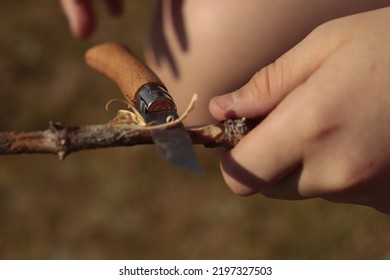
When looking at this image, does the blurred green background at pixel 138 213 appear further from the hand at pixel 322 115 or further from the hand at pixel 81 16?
the hand at pixel 322 115

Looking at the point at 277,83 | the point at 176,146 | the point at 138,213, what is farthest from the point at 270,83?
the point at 138,213

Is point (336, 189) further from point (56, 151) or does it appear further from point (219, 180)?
point (219, 180)

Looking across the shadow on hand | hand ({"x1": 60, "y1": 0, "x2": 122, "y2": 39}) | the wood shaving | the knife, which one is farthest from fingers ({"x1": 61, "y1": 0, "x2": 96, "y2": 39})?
the wood shaving

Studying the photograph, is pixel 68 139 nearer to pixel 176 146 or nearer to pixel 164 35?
pixel 176 146

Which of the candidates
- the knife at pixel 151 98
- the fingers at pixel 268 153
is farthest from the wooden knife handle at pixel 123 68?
the fingers at pixel 268 153

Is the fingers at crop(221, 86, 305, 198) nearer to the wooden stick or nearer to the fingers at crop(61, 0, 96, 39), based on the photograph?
the wooden stick

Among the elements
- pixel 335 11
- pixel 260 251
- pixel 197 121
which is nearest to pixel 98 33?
pixel 260 251
